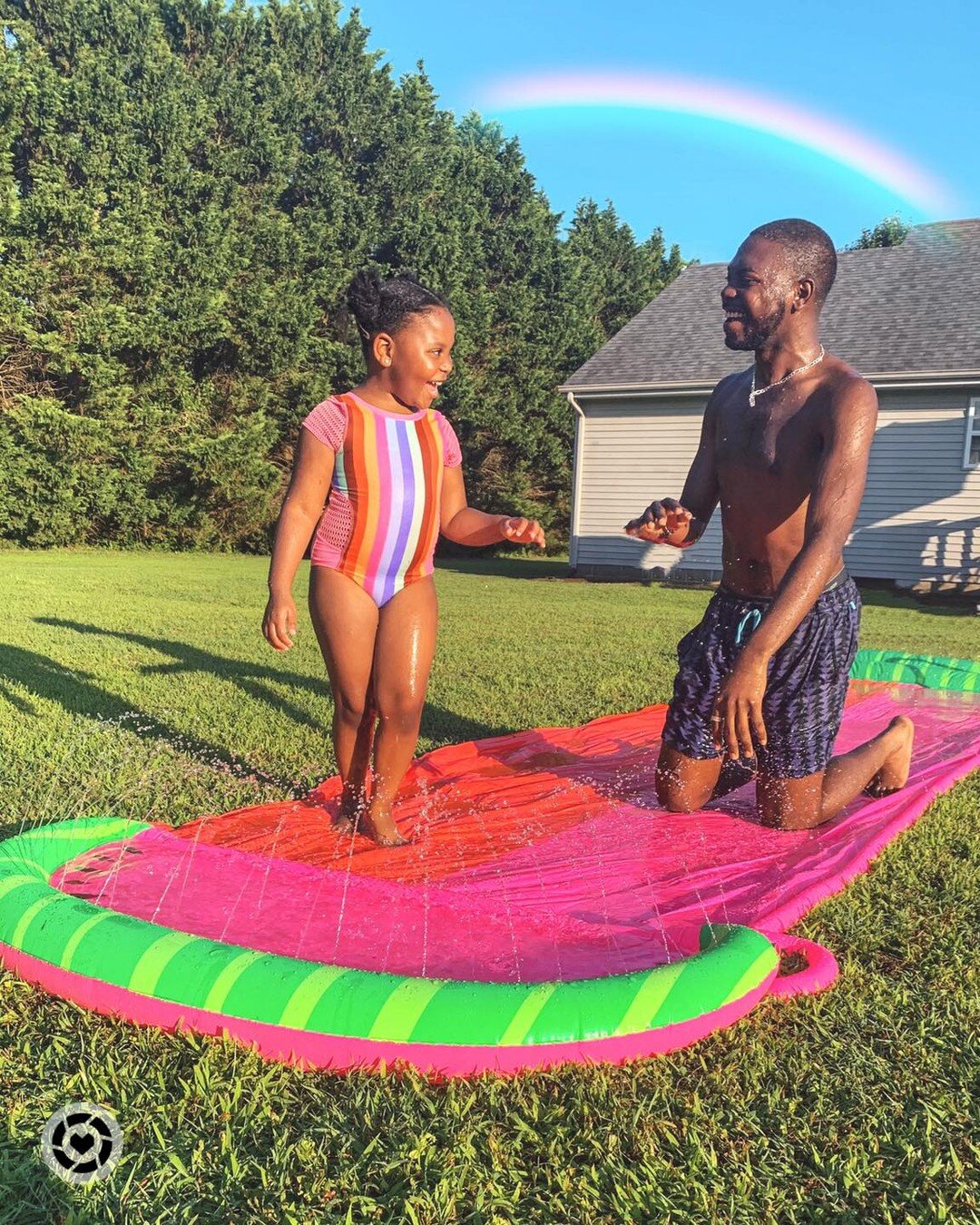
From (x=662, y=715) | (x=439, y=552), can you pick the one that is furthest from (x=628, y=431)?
(x=662, y=715)

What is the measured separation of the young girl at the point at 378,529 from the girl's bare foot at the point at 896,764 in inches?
68.6

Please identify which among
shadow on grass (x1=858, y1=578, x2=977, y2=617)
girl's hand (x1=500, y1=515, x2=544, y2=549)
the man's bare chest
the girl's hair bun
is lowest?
shadow on grass (x1=858, y1=578, x2=977, y2=617)

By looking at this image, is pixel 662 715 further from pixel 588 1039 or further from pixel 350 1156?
pixel 350 1156

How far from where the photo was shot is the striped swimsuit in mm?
3453

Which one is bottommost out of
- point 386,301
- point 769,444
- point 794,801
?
point 794,801

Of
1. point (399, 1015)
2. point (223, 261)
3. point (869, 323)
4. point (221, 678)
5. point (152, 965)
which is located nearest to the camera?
point (399, 1015)

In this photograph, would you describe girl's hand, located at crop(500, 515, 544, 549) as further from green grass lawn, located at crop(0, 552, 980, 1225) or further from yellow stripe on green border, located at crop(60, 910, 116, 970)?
yellow stripe on green border, located at crop(60, 910, 116, 970)

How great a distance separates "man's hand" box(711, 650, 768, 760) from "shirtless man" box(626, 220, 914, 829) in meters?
0.27

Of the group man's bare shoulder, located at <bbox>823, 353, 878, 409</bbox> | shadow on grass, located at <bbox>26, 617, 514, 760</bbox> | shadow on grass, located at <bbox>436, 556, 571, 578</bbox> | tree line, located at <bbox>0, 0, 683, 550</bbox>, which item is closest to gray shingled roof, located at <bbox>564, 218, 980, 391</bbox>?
shadow on grass, located at <bbox>436, 556, 571, 578</bbox>

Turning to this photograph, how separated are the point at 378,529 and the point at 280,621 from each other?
0.45 metres

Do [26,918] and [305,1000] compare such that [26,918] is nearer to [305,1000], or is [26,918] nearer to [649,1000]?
[305,1000]

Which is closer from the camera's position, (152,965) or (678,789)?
(152,965)

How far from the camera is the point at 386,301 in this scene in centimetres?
351

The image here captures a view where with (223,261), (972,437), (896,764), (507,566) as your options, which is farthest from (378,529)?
(223,261)
